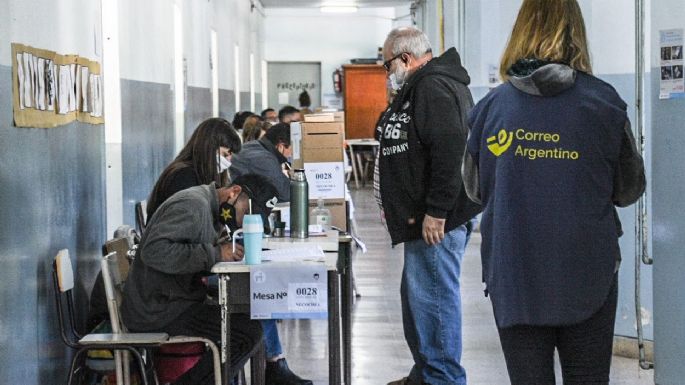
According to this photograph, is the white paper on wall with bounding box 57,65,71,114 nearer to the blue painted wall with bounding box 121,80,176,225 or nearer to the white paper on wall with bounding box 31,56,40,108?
the white paper on wall with bounding box 31,56,40,108

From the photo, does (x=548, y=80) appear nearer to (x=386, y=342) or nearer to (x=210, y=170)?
(x=210, y=170)

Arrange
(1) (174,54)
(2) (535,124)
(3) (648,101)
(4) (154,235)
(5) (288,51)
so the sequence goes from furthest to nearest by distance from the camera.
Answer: (5) (288,51), (1) (174,54), (3) (648,101), (4) (154,235), (2) (535,124)

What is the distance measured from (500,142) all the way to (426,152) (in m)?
1.94

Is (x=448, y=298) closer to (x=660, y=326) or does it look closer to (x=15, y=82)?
(x=660, y=326)

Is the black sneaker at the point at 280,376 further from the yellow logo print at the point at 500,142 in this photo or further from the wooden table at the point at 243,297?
the yellow logo print at the point at 500,142

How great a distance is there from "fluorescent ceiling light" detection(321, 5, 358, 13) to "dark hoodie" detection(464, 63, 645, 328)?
2319 centimetres

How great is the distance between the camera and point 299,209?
5207mm

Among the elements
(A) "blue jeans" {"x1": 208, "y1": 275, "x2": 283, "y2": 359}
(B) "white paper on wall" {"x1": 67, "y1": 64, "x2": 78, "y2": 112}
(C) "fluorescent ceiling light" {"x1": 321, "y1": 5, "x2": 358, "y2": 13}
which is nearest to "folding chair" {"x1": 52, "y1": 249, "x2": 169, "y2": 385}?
(B) "white paper on wall" {"x1": 67, "y1": 64, "x2": 78, "y2": 112}

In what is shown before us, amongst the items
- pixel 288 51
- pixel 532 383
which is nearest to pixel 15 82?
pixel 532 383

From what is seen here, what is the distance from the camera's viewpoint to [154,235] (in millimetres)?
4500

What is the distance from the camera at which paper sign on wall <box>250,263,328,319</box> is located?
422 cm

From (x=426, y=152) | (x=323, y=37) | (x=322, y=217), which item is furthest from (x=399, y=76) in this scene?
(x=323, y=37)

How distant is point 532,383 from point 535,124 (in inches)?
27.9

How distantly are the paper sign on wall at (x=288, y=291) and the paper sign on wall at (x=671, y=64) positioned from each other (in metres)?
1.62
